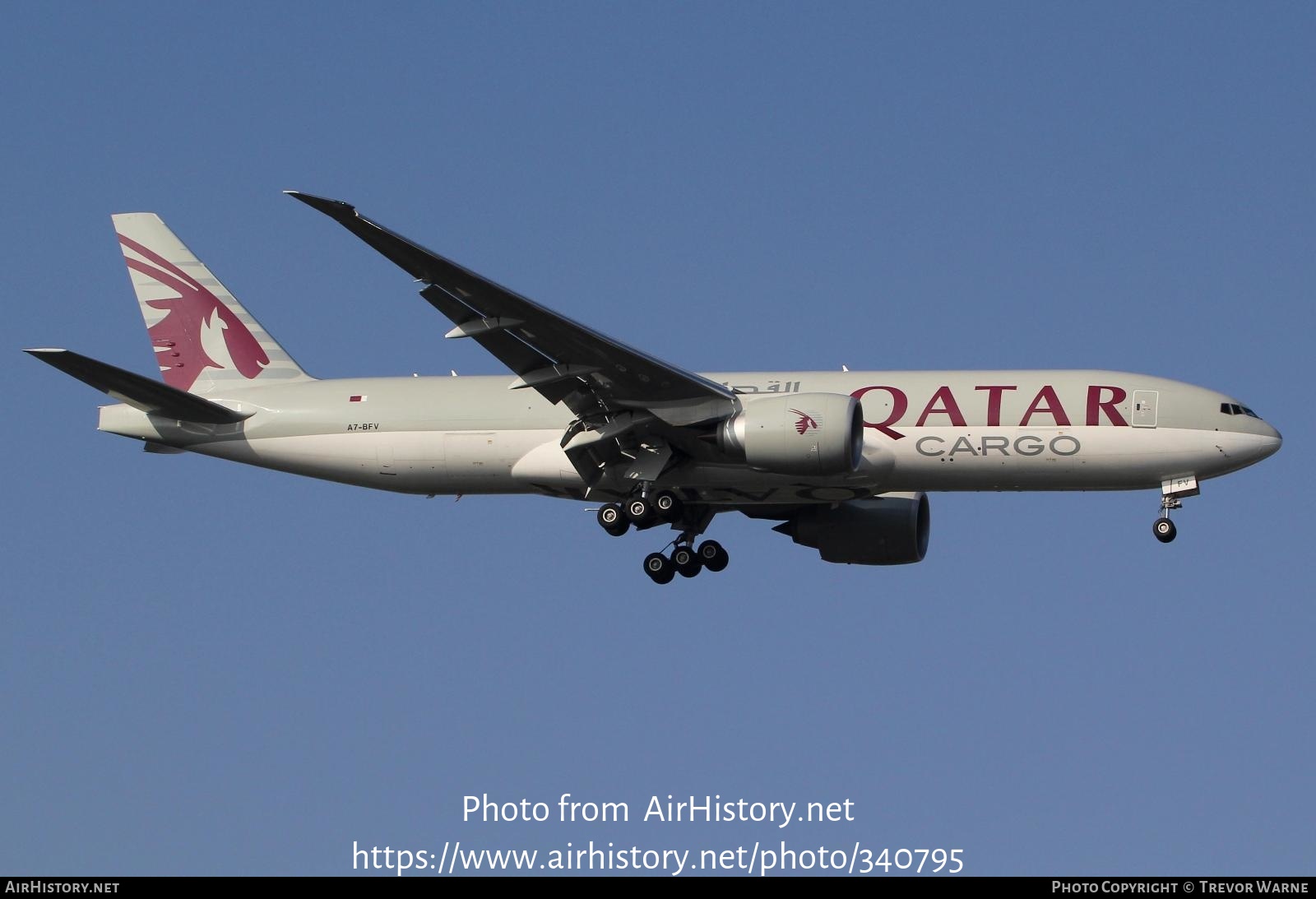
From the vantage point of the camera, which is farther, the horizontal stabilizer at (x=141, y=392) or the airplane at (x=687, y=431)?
the horizontal stabilizer at (x=141, y=392)

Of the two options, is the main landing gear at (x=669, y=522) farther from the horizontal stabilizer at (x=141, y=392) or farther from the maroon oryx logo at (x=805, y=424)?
the horizontal stabilizer at (x=141, y=392)

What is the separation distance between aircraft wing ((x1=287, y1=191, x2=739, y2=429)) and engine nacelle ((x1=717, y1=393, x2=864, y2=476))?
106 cm

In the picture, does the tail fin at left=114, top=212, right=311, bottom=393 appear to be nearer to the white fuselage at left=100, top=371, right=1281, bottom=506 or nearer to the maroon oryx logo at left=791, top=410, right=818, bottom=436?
the white fuselage at left=100, top=371, right=1281, bottom=506

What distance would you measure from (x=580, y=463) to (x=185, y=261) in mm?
12511

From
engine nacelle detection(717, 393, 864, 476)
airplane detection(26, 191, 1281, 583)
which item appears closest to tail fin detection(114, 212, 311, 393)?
airplane detection(26, 191, 1281, 583)

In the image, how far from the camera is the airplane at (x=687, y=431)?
41.1 m

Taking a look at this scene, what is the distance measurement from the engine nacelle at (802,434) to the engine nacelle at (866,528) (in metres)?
6.13

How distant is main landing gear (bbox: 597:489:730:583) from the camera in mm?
43562

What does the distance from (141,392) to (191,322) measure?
176 inches

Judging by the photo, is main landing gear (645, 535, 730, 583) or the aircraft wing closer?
the aircraft wing

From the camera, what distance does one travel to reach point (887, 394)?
141 feet

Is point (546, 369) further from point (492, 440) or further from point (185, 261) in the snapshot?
point (185, 261)

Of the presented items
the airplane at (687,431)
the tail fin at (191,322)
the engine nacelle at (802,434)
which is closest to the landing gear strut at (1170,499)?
the airplane at (687,431)

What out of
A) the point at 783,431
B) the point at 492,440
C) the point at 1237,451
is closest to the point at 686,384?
the point at 783,431
